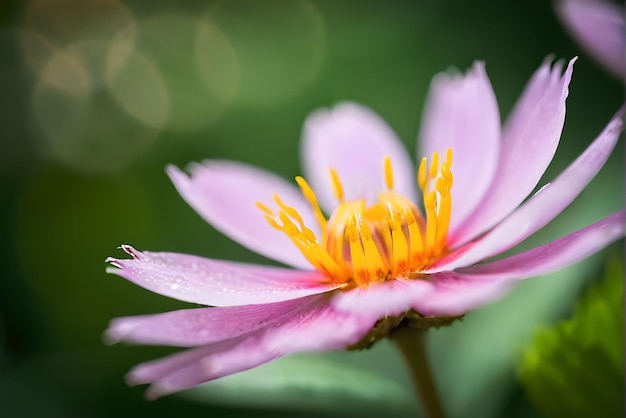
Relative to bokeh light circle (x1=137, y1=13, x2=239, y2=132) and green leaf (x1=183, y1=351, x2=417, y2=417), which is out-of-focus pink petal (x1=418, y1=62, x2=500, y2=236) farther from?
bokeh light circle (x1=137, y1=13, x2=239, y2=132)

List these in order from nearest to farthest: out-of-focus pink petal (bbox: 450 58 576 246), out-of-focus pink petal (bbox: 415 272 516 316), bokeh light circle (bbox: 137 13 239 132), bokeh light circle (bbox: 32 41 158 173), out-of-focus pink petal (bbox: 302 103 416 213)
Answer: out-of-focus pink petal (bbox: 415 272 516 316) < out-of-focus pink petal (bbox: 450 58 576 246) < out-of-focus pink petal (bbox: 302 103 416 213) < bokeh light circle (bbox: 32 41 158 173) < bokeh light circle (bbox: 137 13 239 132)

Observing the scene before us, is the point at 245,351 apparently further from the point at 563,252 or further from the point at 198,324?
the point at 563,252

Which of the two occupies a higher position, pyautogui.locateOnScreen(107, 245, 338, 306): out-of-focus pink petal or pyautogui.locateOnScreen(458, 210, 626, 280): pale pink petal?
pyautogui.locateOnScreen(107, 245, 338, 306): out-of-focus pink petal

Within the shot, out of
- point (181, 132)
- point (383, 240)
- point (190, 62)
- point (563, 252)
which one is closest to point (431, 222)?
point (383, 240)

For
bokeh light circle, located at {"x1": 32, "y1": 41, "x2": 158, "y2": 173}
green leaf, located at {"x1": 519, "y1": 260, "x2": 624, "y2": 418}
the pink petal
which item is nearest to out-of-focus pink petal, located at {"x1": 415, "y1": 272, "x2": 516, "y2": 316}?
the pink petal

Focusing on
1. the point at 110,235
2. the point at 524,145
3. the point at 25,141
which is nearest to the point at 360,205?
the point at 524,145

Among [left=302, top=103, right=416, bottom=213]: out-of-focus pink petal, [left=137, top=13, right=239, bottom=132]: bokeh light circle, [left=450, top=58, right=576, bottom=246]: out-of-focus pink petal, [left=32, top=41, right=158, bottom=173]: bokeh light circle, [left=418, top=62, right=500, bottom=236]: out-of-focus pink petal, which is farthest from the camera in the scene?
[left=137, top=13, right=239, bottom=132]: bokeh light circle

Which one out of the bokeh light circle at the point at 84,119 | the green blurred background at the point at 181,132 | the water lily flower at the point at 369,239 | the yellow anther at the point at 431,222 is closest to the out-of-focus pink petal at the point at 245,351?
the water lily flower at the point at 369,239

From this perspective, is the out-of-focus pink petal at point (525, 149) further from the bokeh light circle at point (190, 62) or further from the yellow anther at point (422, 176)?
the bokeh light circle at point (190, 62)
